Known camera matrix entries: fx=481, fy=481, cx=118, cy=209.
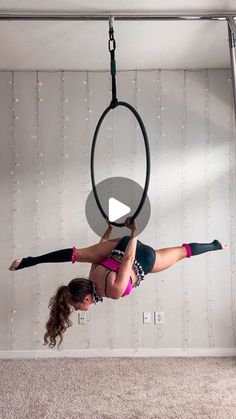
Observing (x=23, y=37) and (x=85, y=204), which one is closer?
(x=23, y=37)

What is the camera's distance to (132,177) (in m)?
4.28

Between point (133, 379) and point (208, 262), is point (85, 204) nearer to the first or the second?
point (208, 262)

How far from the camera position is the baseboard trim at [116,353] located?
4188 millimetres

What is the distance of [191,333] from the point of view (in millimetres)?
4250

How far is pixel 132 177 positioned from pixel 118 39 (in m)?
1.20

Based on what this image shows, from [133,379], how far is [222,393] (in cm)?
67

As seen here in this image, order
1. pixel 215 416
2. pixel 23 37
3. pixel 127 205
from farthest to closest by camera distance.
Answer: pixel 127 205 < pixel 23 37 < pixel 215 416

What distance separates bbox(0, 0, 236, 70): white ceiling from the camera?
305 centimetres

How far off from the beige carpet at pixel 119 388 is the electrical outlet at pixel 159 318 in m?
0.31

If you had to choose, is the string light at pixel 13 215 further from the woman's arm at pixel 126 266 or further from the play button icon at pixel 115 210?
the woman's arm at pixel 126 266

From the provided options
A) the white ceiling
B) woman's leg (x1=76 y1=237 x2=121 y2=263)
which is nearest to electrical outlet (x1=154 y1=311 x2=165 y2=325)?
woman's leg (x1=76 y1=237 x2=121 y2=263)

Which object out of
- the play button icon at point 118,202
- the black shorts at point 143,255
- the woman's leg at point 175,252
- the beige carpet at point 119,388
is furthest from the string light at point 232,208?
the black shorts at point 143,255

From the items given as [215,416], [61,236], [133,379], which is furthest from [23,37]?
[215,416]

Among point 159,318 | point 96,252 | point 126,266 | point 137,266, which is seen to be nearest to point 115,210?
point 96,252
